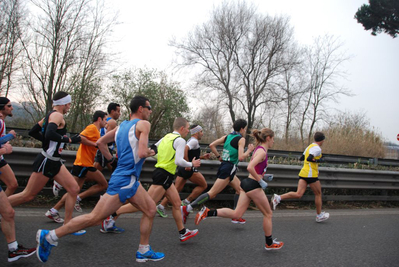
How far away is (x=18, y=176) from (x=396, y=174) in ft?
33.2

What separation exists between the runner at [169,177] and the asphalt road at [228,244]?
0.20 metres

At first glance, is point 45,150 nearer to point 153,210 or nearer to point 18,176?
point 153,210

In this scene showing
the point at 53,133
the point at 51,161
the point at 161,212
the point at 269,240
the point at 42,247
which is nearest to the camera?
the point at 42,247

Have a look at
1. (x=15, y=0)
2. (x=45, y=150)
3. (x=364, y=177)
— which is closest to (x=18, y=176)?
(x=45, y=150)

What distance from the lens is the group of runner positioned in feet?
11.6

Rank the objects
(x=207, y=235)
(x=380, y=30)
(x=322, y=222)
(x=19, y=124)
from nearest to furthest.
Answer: (x=207, y=235) → (x=322, y=222) → (x=19, y=124) → (x=380, y=30)

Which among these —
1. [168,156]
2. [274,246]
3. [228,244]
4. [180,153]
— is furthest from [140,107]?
[274,246]

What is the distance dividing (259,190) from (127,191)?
211cm

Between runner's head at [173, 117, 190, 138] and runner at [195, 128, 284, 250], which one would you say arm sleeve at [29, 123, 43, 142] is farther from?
runner at [195, 128, 284, 250]

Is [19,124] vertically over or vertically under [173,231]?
over

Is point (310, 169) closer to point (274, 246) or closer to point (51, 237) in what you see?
point (274, 246)

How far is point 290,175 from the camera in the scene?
8.14 m

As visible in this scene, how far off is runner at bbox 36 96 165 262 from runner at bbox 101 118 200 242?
2.71ft

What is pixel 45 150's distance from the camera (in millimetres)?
4418
